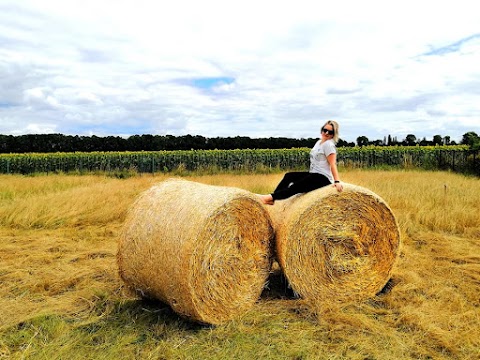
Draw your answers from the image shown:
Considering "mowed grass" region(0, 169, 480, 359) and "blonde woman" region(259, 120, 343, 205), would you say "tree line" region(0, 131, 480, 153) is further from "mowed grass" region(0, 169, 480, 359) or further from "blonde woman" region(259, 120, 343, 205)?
"blonde woman" region(259, 120, 343, 205)

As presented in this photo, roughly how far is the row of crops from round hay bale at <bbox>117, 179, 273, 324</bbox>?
21.0 meters

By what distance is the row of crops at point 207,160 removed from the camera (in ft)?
92.5

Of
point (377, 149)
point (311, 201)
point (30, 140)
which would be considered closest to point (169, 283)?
point (311, 201)

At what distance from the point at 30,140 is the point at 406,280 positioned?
39.8 meters

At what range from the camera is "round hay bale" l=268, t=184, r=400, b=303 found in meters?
5.39

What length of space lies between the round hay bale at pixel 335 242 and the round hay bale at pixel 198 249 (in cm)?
29

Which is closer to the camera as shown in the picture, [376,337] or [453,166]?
[376,337]

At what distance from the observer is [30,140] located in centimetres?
4072

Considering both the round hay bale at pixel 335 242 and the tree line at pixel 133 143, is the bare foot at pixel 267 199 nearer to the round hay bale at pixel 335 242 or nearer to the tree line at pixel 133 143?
the round hay bale at pixel 335 242

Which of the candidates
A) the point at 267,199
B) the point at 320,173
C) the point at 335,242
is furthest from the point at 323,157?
the point at 335,242

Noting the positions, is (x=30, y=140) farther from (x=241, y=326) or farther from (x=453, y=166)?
(x=241, y=326)

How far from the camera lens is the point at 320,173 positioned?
19.1ft

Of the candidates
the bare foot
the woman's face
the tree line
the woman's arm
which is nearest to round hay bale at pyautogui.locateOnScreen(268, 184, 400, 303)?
the woman's arm

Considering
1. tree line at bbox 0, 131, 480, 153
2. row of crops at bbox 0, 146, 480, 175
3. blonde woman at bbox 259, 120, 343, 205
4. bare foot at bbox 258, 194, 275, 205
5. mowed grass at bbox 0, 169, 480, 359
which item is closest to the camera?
mowed grass at bbox 0, 169, 480, 359
